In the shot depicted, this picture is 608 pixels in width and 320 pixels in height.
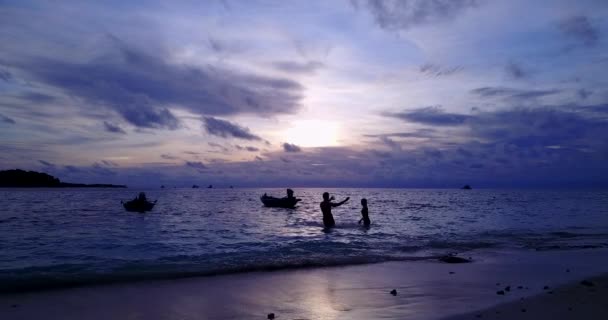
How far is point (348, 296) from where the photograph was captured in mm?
10195

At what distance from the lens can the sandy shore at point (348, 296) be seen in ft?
28.3

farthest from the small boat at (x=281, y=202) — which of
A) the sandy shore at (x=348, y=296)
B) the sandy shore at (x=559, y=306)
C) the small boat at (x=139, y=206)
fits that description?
the sandy shore at (x=559, y=306)

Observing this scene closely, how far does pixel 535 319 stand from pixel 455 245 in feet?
44.3

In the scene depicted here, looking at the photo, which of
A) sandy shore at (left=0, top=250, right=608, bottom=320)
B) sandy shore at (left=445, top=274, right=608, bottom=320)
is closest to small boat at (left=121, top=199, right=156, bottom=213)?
sandy shore at (left=0, top=250, right=608, bottom=320)

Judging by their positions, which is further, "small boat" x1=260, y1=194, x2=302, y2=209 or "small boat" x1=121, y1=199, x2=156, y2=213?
"small boat" x1=260, y1=194, x2=302, y2=209

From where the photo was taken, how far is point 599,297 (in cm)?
916

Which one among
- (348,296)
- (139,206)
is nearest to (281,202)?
(139,206)

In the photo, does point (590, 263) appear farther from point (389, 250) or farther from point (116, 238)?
point (116, 238)

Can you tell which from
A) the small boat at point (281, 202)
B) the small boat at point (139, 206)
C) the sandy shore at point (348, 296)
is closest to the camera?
the sandy shore at point (348, 296)

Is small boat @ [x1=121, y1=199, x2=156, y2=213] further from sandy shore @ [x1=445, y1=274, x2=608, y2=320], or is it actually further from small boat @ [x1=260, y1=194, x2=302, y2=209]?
sandy shore @ [x1=445, y1=274, x2=608, y2=320]

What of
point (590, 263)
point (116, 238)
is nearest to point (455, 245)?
point (590, 263)

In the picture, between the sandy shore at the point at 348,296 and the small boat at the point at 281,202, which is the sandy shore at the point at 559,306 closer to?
the sandy shore at the point at 348,296

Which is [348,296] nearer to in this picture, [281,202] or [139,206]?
[139,206]

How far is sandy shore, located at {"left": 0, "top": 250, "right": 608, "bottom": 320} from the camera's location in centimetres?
862
